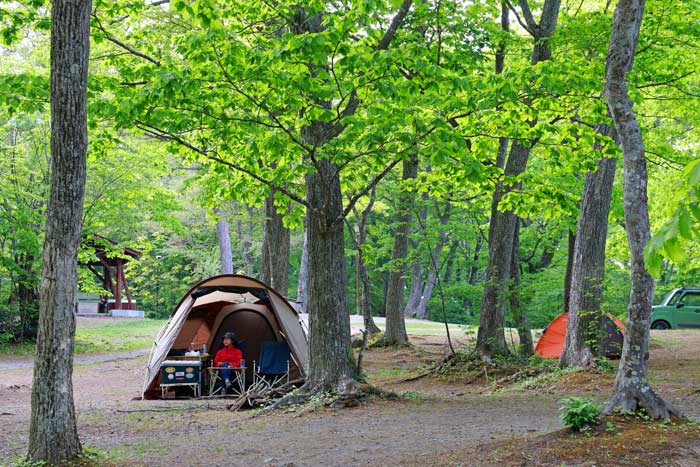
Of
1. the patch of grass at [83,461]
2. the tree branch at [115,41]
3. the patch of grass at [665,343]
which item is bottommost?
the patch of grass at [83,461]

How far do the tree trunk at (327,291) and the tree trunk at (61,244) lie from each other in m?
4.04

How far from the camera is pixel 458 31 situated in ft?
39.0

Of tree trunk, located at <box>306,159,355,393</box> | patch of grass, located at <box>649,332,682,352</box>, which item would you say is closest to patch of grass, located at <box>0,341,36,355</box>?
tree trunk, located at <box>306,159,355,393</box>

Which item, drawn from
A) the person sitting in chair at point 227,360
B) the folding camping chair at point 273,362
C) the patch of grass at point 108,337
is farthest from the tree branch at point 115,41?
the patch of grass at point 108,337

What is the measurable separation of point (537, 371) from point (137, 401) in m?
6.54

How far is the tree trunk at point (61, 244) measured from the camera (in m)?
6.11

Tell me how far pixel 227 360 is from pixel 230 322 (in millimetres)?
1499

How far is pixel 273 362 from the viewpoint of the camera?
41.8ft

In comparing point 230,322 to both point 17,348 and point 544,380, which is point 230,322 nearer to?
point 544,380

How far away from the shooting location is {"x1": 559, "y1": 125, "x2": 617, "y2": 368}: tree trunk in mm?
11523

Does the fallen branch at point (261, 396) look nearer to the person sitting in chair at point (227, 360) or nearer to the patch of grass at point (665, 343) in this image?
the person sitting in chair at point (227, 360)

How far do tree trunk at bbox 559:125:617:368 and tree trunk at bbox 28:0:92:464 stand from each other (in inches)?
316

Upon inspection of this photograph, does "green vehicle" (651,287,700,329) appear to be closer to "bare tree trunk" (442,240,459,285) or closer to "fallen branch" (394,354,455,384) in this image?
A: "fallen branch" (394,354,455,384)

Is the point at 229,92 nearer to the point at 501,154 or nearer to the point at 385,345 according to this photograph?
the point at 501,154
